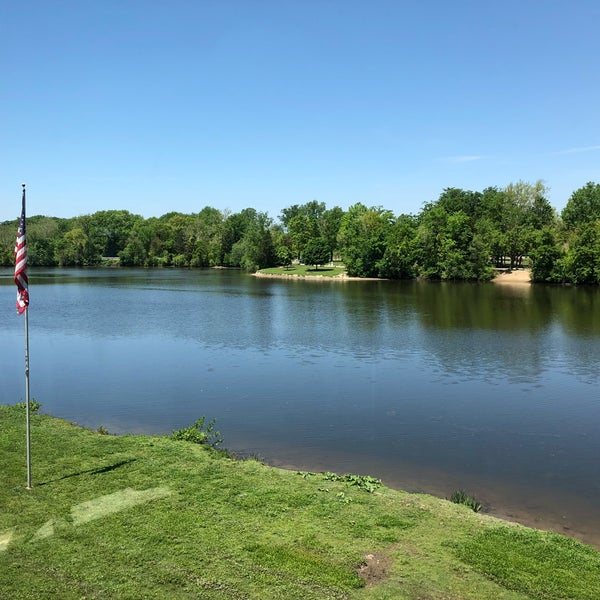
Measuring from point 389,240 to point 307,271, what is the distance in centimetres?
2230

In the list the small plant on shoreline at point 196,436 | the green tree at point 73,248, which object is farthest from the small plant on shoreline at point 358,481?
the green tree at point 73,248

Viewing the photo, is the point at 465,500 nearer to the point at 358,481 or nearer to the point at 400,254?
the point at 358,481

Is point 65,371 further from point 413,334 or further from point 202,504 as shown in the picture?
point 413,334

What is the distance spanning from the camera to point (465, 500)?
11766mm

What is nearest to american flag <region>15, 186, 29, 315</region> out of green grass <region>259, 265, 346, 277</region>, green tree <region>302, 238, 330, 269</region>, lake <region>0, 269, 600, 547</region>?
lake <region>0, 269, 600, 547</region>

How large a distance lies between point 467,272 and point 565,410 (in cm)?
7270

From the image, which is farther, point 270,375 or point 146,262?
point 146,262

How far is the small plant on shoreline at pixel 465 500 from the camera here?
1155cm

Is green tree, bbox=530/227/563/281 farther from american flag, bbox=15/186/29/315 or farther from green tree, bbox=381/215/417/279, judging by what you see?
american flag, bbox=15/186/29/315

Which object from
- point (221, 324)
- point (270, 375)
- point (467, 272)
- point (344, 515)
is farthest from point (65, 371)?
point (467, 272)

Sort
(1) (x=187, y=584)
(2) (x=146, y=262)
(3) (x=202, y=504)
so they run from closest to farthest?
(1) (x=187, y=584)
(3) (x=202, y=504)
(2) (x=146, y=262)

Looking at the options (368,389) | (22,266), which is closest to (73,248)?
(368,389)

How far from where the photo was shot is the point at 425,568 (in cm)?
809

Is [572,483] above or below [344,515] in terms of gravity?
below
